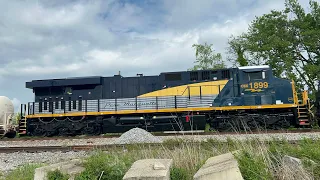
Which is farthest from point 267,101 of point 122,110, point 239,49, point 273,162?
point 239,49

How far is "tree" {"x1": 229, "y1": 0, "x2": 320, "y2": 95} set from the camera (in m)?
22.9

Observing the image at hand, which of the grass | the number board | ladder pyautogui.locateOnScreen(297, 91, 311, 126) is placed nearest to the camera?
the grass

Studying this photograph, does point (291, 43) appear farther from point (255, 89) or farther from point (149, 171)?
point (149, 171)

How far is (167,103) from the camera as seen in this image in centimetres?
1464

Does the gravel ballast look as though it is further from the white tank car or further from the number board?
the white tank car

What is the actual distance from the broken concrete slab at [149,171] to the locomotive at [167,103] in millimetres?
9869

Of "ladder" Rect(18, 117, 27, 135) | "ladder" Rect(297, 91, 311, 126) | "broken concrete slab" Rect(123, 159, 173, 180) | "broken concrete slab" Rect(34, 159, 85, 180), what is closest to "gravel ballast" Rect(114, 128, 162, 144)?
"broken concrete slab" Rect(34, 159, 85, 180)

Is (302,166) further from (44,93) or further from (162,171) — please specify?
(44,93)

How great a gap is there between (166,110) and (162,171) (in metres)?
11.0

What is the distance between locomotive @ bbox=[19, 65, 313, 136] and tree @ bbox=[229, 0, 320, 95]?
9627mm

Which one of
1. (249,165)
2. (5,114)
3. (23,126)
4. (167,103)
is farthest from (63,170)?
(5,114)

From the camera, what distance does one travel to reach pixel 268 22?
2509 cm

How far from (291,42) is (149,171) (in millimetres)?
23530

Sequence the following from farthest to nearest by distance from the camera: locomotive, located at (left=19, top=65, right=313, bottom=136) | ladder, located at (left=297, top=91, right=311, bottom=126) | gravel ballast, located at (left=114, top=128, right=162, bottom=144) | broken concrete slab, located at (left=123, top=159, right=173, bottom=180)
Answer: locomotive, located at (left=19, top=65, right=313, bottom=136)
ladder, located at (left=297, top=91, right=311, bottom=126)
gravel ballast, located at (left=114, top=128, right=162, bottom=144)
broken concrete slab, located at (left=123, top=159, right=173, bottom=180)
